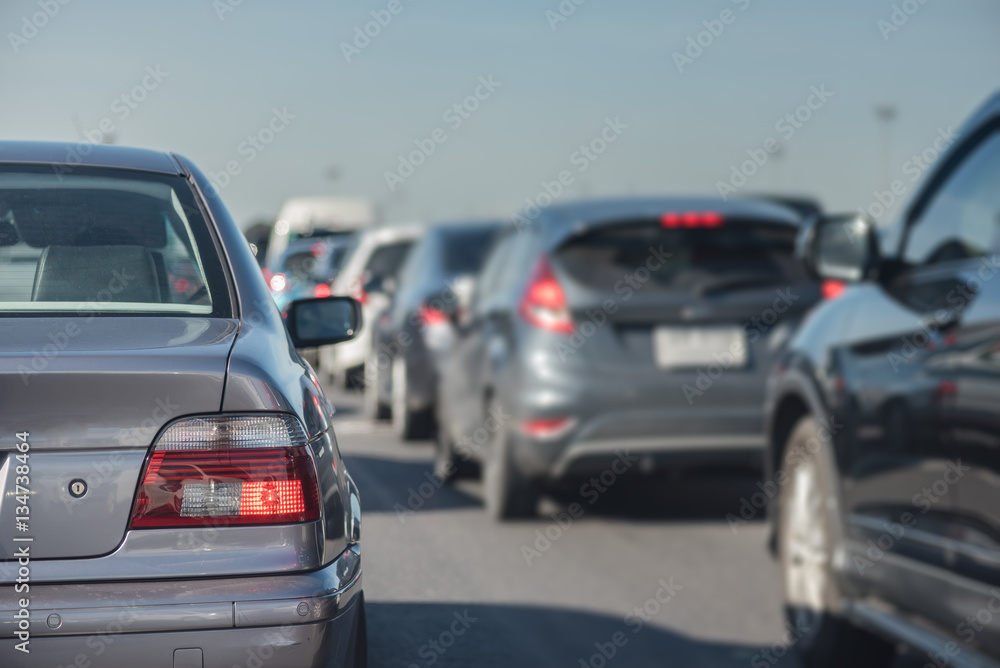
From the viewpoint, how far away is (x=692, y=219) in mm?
7555

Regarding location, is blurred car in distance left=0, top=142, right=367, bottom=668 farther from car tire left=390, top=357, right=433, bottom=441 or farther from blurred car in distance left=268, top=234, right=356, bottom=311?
blurred car in distance left=268, top=234, right=356, bottom=311

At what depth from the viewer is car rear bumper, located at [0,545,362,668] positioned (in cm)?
270

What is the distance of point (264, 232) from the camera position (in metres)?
52.4

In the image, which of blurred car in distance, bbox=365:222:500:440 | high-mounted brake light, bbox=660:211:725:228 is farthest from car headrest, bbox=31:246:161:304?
blurred car in distance, bbox=365:222:500:440

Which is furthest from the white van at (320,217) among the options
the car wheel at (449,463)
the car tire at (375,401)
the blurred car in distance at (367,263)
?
the car wheel at (449,463)

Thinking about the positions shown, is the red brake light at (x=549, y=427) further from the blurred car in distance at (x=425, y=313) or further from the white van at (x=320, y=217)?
the white van at (x=320, y=217)

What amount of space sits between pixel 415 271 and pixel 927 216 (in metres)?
7.66

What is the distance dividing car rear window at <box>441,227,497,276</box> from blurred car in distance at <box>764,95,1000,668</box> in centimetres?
588

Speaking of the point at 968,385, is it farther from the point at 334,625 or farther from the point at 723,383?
the point at 723,383

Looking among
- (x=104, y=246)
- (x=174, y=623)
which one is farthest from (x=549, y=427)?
(x=174, y=623)

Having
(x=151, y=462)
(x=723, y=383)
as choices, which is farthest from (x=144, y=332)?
(x=723, y=383)

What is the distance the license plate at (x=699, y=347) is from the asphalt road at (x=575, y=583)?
0.92 metres

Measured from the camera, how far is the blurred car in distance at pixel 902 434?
3.76m

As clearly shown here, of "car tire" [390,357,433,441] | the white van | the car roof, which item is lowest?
Answer: the white van
